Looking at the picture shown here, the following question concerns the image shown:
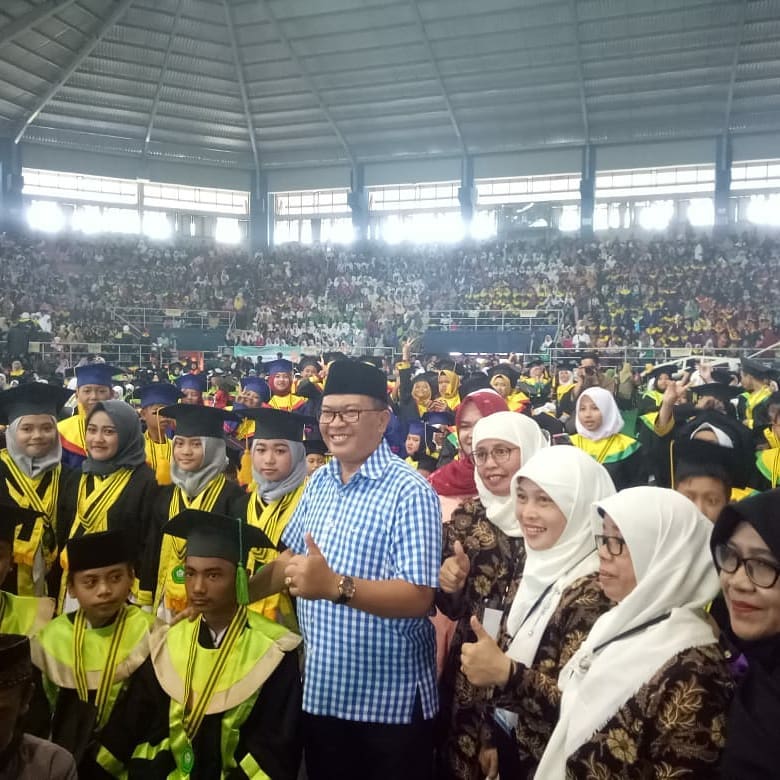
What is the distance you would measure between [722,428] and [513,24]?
60.5 feet

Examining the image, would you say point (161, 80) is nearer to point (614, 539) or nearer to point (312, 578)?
point (312, 578)

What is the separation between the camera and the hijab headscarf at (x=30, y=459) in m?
3.84

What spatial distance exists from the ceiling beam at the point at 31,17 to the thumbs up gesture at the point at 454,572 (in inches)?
811

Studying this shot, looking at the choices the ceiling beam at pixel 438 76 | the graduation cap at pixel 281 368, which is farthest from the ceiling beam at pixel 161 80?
the graduation cap at pixel 281 368

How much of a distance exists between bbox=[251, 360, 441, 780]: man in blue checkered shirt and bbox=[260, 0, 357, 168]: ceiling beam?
20997 mm

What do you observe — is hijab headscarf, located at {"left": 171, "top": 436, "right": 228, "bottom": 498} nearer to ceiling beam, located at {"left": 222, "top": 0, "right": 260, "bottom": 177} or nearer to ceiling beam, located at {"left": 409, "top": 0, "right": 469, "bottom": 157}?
ceiling beam, located at {"left": 409, "top": 0, "right": 469, "bottom": 157}

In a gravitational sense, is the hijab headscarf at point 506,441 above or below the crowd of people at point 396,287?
below

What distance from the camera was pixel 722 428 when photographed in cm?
375

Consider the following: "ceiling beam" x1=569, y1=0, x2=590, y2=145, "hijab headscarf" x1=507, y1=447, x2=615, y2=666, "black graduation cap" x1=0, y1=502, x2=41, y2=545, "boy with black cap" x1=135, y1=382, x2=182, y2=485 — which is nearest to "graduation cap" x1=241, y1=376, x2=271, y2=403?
"boy with black cap" x1=135, y1=382, x2=182, y2=485

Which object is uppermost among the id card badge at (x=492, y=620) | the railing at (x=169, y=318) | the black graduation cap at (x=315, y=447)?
the railing at (x=169, y=318)

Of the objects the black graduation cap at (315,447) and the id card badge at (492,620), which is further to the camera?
the black graduation cap at (315,447)

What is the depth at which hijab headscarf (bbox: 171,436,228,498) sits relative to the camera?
378 centimetres

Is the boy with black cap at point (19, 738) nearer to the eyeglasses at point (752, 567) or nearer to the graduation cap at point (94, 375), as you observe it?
the eyeglasses at point (752, 567)

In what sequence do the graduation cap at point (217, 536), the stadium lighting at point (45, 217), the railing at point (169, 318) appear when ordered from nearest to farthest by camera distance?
1. the graduation cap at point (217, 536)
2. the railing at point (169, 318)
3. the stadium lighting at point (45, 217)
